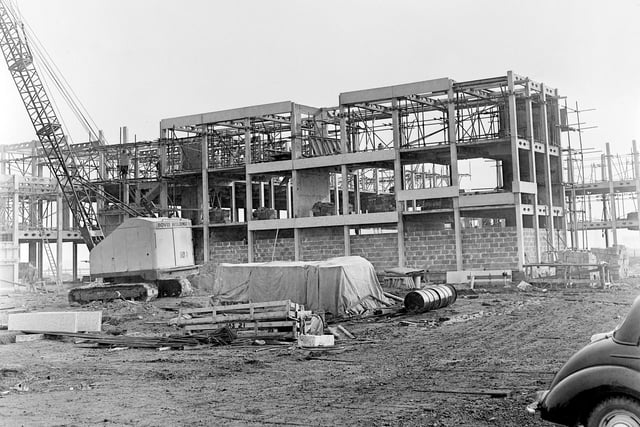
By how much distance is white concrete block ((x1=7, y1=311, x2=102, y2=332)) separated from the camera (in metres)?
20.6

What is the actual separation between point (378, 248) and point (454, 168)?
252 inches

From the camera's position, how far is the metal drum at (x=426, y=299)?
77.7 ft

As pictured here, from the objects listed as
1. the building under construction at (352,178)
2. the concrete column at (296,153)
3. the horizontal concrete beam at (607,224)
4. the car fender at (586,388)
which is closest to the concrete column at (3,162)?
the building under construction at (352,178)

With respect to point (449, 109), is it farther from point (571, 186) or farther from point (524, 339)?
point (524, 339)

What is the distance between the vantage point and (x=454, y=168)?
1580 inches

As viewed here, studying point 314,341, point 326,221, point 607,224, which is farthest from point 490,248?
point 607,224

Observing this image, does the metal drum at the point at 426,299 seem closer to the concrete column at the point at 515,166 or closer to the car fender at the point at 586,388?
the concrete column at the point at 515,166

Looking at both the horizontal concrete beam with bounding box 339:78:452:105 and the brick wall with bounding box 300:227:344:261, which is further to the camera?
the brick wall with bounding box 300:227:344:261

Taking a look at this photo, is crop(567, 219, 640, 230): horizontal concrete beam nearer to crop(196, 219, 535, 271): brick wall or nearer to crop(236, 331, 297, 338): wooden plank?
crop(196, 219, 535, 271): brick wall

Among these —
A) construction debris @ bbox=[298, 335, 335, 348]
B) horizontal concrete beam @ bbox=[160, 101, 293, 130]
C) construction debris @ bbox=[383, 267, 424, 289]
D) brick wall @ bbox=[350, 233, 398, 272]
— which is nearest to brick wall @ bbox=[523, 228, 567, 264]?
brick wall @ bbox=[350, 233, 398, 272]

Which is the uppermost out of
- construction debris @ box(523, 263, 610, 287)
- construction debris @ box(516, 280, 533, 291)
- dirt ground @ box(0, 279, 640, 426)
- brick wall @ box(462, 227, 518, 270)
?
brick wall @ box(462, 227, 518, 270)

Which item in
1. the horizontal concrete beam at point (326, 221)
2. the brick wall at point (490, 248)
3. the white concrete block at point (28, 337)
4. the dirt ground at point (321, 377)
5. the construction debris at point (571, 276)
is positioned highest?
the horizontal concrete beam at point (326, 221)

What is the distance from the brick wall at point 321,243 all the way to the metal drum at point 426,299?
60.9 ft

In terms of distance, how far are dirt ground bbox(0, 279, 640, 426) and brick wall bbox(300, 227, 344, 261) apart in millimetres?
21702
